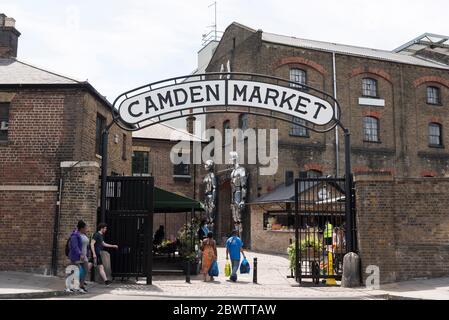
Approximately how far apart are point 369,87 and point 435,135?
17.2 feet

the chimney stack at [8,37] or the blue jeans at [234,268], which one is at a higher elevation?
the chimney stack at [8,37]

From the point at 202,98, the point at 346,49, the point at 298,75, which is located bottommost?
the point at 202,98

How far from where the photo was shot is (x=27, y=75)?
1534cm

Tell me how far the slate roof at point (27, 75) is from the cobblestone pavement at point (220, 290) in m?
6.14

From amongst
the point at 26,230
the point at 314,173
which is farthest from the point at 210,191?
the point at 26,230

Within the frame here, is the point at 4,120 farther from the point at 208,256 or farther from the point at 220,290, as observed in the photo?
the point at 220,290

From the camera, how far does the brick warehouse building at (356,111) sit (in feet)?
92.7

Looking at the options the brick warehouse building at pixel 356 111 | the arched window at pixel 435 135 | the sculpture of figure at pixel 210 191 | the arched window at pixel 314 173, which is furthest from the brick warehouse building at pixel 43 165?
the arched window at pixel 435 135

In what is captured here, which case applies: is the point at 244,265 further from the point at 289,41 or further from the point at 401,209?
the point at 289,41

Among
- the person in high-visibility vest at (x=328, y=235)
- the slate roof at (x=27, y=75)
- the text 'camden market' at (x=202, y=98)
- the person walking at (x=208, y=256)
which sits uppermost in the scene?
the slate roof at (x=27, y=75)

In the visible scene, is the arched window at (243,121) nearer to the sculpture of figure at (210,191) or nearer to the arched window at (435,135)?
the sculpture of figure at (210,191)

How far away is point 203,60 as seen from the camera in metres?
43.4

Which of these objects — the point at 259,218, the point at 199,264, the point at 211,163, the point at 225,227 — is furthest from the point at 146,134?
the point at 199,264

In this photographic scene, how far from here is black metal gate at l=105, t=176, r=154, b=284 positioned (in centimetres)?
1300
